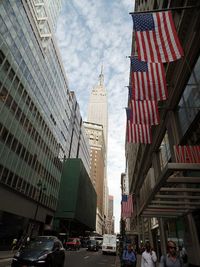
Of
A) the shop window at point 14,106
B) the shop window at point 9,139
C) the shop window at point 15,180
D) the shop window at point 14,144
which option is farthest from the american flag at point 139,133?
the shop window at point 15,180

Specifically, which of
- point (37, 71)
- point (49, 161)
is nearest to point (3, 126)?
point (37, 71)

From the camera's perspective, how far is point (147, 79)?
38.3 feet

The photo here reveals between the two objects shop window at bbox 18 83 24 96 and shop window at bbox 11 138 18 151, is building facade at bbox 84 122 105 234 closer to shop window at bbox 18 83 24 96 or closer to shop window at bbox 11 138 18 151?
shop window at bbox 11 138 18 151

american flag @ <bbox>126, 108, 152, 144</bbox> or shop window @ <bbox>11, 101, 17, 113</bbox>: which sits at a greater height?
shop window @ <bbox>11, 101, 17, 113</bbox>

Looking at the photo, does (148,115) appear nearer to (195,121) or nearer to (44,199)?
(195,121)

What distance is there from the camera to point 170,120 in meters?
15.7

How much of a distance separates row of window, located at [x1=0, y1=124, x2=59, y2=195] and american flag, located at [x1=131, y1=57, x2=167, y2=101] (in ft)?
70.7

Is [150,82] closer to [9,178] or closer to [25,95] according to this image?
[9,178]

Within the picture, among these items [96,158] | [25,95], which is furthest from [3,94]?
[96,158]

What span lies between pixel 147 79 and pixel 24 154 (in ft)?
92.1

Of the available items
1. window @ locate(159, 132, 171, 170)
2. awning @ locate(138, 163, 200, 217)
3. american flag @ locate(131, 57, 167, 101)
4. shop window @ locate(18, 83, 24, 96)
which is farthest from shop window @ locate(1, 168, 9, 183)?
american flag @ locate(131, 57, 167, 101)

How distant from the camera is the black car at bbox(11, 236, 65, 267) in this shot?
388 inches

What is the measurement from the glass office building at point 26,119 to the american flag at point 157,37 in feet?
75.7

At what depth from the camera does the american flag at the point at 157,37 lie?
8927 mm
